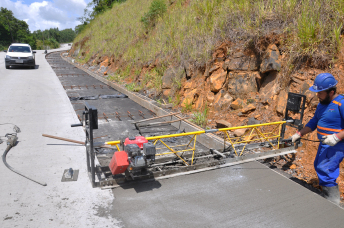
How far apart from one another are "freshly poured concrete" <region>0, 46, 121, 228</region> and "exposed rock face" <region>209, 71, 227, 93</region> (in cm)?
437

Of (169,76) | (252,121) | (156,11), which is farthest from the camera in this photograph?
(156,11)

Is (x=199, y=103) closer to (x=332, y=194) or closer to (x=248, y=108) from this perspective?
(x=248, y=108)

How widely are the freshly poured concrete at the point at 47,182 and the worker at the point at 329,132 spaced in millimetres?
3100

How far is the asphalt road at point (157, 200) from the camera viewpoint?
10.8 ft

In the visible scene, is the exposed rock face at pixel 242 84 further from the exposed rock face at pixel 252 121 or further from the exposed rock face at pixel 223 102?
the exposed rock face at pixel 252 121

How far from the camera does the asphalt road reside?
130 inches

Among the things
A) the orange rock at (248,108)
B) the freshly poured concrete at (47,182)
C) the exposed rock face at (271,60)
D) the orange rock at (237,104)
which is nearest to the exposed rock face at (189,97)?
the orange rock at (237,104)

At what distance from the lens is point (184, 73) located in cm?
997

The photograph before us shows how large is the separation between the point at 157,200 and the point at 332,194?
2615 millimetres

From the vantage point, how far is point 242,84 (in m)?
7.68

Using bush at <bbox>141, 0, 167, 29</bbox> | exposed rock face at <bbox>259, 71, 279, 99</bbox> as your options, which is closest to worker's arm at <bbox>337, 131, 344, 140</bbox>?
exposed rock face at <bbox>259, 71, 279, 99</bbox>

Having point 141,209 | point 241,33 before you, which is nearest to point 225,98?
point 241,33

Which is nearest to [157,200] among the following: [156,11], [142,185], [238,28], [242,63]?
[142,185]

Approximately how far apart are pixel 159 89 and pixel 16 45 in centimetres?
1421
